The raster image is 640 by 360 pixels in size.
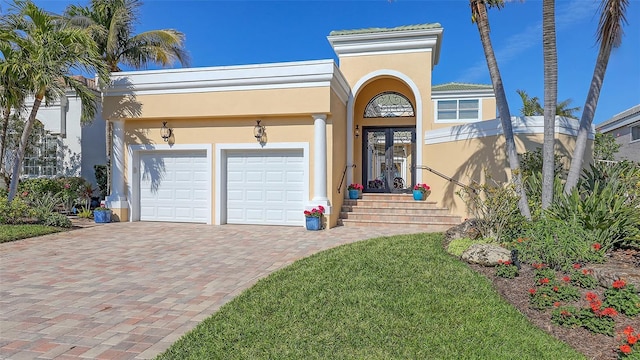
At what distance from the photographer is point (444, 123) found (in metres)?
17.2

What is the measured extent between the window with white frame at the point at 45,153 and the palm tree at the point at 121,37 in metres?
Answer: 4.26

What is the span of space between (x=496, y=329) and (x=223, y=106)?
931cm

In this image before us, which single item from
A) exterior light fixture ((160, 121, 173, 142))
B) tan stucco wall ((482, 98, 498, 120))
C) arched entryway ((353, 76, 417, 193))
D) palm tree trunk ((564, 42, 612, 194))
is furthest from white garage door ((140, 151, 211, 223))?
tan stucco wall ((482, 98, 498, 120))

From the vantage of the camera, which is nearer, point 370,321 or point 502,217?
point 370,321

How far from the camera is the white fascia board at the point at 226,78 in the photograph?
33.4 feet

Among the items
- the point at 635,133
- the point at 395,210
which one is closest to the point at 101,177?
the point at 395,210

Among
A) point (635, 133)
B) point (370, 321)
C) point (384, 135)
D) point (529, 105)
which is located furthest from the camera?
point (529, 105)

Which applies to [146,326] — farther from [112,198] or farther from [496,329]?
[112,198]

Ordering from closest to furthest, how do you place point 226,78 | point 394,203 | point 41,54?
point 41,54, point 226,78, point 394,203

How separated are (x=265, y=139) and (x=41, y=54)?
658cm

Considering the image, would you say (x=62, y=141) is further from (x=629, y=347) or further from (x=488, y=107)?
(x=488, y=107)

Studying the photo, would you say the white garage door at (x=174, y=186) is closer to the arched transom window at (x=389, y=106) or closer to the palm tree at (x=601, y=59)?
the arched transom window at (x=389, y=106)

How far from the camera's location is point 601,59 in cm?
742

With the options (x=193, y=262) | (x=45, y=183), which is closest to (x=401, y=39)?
(x=193, y=262)
